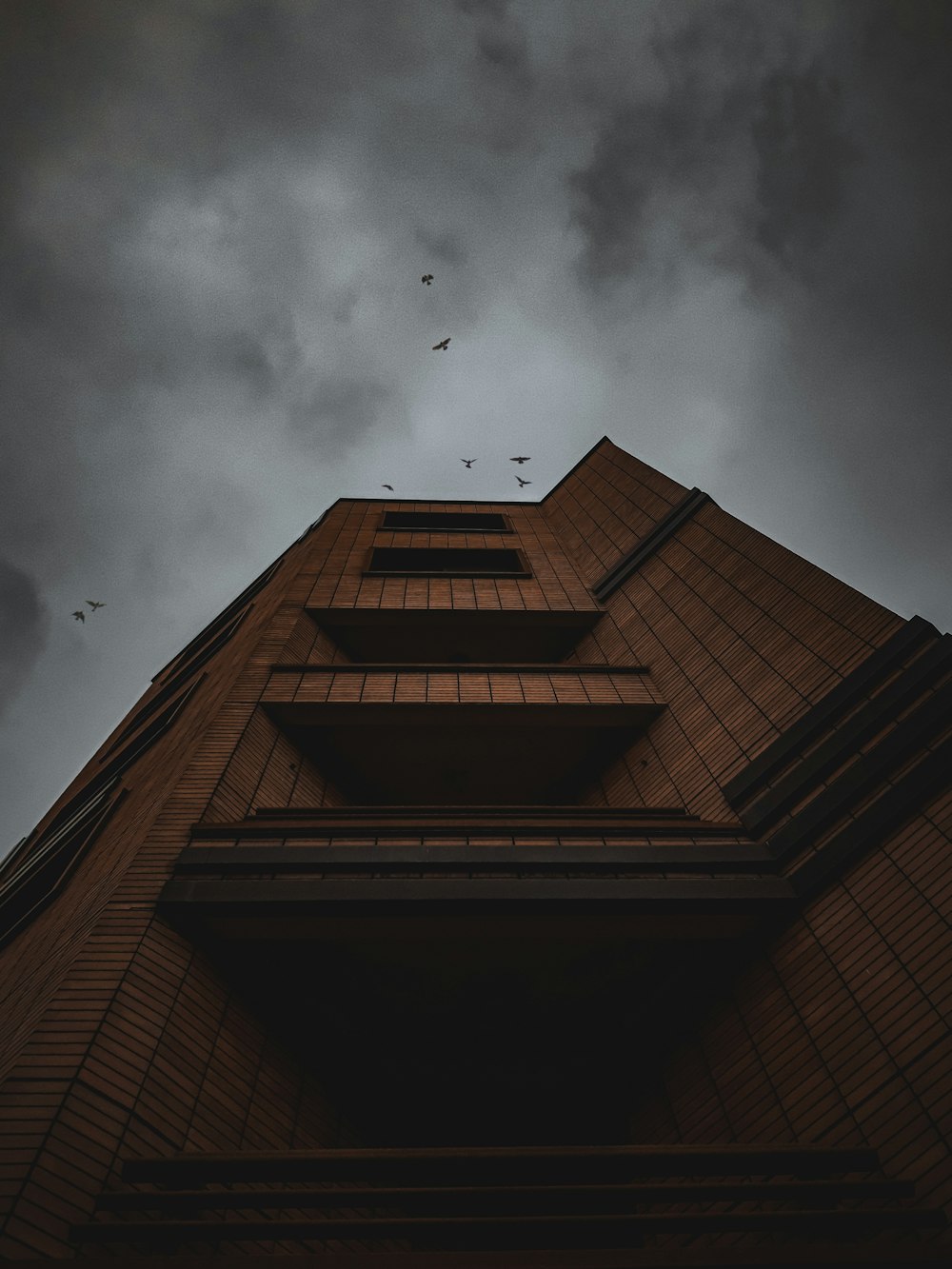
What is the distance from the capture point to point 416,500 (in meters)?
22.8

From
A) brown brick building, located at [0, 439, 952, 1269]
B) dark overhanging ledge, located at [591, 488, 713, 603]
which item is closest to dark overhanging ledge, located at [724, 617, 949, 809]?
brown brick building, located at [0, 439, 952, 1269]

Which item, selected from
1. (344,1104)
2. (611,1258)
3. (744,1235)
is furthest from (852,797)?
(344,1104)

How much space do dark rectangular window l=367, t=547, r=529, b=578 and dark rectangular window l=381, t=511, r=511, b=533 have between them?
2.48 m

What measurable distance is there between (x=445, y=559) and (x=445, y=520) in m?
3.51

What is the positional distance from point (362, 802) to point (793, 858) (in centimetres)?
702

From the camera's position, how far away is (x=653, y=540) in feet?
47.8

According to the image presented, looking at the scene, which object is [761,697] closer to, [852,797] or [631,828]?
[852,797]

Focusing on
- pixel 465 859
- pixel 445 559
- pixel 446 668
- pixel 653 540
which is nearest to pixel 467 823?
pixel 465 859

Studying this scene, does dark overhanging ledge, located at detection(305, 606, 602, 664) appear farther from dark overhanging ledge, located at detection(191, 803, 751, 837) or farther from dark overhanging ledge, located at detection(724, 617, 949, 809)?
dark overhanging ledge, located at detection(724, 617, 949, 809)

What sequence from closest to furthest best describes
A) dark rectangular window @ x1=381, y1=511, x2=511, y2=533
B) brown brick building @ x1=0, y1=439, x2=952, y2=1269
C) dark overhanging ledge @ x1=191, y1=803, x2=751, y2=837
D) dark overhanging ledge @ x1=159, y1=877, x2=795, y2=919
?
1. brown brick building @ x1=0, y1=439, x2=952, y2=1269
2. dark overhanging ledge @ x1=159, y1=877, x2=795, y2=919
3. dark overhanging ledge @ x1=191, y1=803, x2=751, y2=837
4. dark rectangular window @ x1=381, y1=511, x2=511, y2=533

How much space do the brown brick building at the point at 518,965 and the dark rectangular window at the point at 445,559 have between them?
6.87m

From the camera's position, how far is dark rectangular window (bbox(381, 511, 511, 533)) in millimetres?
21453

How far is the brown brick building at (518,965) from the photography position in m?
4.53

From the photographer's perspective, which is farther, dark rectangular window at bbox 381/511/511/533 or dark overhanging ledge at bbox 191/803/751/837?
dark rectangular window at bbox 381/511/511/533
